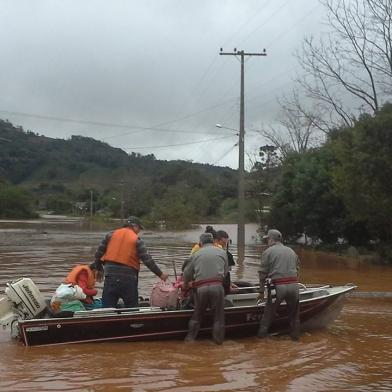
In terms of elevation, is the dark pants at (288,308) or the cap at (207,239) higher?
the cap at (207,239)

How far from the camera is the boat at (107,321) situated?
9.50 metres

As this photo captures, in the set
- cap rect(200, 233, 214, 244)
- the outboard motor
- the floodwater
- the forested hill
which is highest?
the forested hill

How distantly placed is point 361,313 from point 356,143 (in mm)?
14286

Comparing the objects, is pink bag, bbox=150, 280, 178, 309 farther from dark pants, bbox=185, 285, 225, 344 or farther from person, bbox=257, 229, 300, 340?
person, bbox=257, 229, 300, 340

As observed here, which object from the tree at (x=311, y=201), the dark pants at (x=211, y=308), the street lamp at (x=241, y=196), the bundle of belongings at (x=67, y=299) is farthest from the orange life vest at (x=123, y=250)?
the street lamp at (x=241, y=196)

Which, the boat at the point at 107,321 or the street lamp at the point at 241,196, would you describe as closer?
the boat at the point at 107,321

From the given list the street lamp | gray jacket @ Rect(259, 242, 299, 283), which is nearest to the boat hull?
gray jacket @ Rect(259, 242, 299, 283)

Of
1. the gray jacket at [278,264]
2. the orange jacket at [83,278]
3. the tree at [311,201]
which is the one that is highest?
the tree at [311,201]

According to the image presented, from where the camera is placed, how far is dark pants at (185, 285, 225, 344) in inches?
385

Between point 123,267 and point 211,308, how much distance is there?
5.13ft

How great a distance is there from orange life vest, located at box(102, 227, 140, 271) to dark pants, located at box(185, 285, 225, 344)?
1210 millimetres

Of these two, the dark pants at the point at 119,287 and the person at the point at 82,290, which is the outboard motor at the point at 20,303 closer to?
the person at the point at 82,290

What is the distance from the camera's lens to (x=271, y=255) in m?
10.4

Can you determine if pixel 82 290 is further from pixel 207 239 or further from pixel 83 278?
pixel 207 239
